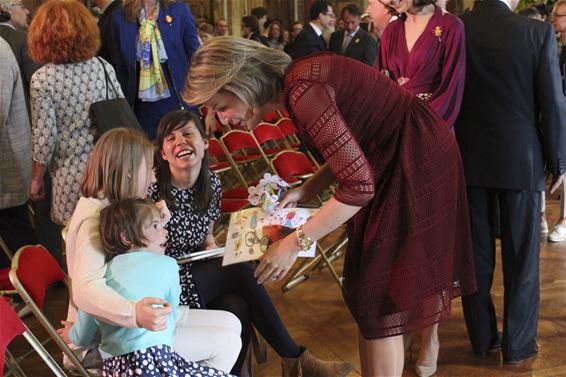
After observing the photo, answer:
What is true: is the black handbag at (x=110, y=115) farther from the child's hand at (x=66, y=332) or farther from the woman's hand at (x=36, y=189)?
the child's hand at (x=66, y=332)

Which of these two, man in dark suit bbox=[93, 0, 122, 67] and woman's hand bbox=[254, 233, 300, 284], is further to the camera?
man in dark suit bbox=[93, 0, 122, 67]

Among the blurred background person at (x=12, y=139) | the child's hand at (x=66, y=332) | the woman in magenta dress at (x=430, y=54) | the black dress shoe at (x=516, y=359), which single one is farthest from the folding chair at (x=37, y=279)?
the black dress shoe at (x=516, y=359)

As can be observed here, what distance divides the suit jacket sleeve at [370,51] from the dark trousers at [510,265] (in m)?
3.96

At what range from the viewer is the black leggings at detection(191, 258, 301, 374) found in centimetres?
289

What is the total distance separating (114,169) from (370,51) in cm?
505

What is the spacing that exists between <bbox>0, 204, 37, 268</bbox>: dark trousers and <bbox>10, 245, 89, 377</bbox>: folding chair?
1524mm

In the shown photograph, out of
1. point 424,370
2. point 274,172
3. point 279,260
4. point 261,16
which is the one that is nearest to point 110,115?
point 274,172

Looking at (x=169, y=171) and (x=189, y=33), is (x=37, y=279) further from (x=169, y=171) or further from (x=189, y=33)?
(x=189, y=33)

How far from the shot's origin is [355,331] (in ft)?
12.4

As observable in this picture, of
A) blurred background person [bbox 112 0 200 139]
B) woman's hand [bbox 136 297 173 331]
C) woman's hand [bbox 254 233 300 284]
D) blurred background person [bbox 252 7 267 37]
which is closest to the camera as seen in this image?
woman's hand [bbox 136 297 173 331]

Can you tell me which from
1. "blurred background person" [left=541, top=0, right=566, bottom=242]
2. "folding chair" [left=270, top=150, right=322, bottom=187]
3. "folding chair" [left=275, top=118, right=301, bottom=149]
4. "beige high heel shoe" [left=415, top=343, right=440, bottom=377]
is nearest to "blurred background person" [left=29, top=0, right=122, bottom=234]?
"folding chair" [left=270, top=150, right=322, bottom=187]

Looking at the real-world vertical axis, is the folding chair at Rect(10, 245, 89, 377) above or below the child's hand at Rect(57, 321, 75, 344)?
above

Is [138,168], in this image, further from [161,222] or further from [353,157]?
[353,157]

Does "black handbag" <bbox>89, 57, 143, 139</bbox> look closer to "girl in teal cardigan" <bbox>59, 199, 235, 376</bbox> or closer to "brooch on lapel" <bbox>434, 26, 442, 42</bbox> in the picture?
"girl in teal cardigan" <bbox>59, 199, 235, 376</bbox>
